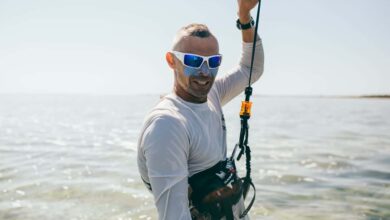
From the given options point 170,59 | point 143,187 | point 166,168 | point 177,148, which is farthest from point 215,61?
point 143,187

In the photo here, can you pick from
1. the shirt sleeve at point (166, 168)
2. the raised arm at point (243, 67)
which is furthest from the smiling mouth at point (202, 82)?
the raised arm at point (243, 67)

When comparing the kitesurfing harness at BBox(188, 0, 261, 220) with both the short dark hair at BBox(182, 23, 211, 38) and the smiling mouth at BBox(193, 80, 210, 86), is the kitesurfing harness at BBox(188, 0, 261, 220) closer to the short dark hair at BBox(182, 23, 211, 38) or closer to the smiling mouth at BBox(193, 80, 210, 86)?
the smiling mouth at BBox(193, 80, 210, 86)

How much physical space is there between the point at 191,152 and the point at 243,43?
1.66 m

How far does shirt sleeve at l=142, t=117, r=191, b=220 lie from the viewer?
2625 millimetres

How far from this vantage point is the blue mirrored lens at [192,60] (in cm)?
300

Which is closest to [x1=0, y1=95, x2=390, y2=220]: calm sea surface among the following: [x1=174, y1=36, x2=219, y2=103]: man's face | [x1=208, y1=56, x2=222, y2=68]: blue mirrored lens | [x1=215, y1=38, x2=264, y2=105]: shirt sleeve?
[x1=215, y1=38, x2=264, y2=105]: shirt sleeve

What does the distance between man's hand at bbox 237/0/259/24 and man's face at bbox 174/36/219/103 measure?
0.98 m

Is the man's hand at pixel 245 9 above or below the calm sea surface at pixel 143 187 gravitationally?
above

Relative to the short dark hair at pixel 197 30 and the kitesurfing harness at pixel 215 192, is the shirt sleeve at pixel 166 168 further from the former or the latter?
the short dark hair at pixel 197 30

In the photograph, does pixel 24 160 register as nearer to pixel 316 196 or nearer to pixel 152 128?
pixel 316 196

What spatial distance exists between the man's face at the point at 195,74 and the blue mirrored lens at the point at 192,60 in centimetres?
3

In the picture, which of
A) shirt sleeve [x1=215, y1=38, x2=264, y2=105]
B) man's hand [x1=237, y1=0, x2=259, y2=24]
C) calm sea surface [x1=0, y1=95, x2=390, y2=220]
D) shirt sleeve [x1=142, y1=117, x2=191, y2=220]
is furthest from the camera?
calm sea surface [x1=0, y1=95, x2=390, y2=220]

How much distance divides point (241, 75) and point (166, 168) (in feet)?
5.87

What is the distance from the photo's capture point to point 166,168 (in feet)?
8.65
